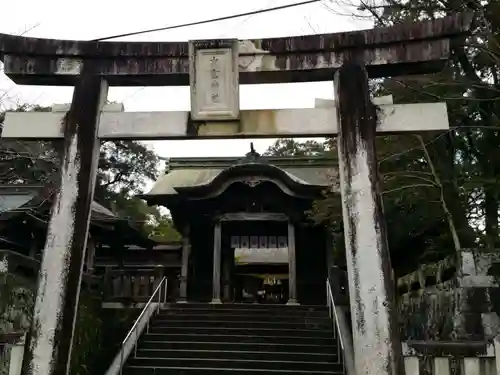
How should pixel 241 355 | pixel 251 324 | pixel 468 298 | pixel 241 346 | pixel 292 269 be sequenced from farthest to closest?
pixel 292 269 → pixel 251 324 → pixel 241 346 → pixel 241 355 → pixel 468 298

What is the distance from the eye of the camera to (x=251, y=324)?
1146 cm

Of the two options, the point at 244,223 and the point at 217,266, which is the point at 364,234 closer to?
the point at 217,266

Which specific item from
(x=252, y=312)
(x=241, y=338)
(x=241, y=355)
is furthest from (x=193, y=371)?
(x=252, y=312)

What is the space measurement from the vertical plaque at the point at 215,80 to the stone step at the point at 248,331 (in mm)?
6616

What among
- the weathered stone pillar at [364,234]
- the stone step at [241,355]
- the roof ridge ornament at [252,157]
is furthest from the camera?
the roof ridge ornament at [252,157]

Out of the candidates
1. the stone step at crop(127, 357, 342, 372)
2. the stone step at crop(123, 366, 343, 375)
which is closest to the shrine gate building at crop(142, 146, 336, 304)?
the stone step at crop(127, 357, 342, 372)

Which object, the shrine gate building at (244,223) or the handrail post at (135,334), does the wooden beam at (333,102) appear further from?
the shrine gate building at (244,223)

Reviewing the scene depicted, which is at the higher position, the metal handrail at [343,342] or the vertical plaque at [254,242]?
the vertical plaque at [254,242]

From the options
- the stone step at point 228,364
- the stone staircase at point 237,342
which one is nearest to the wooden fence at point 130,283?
the stone staircase at point 237,342

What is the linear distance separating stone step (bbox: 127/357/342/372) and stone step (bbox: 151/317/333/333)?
5.02 feet

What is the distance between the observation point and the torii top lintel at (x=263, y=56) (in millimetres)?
5574

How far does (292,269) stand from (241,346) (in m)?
4.02

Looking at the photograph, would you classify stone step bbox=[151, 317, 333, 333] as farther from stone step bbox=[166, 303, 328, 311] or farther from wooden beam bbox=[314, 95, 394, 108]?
wooden beam bbox=[314, 95, 394, 108]

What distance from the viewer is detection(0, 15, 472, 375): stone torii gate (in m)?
5.16
